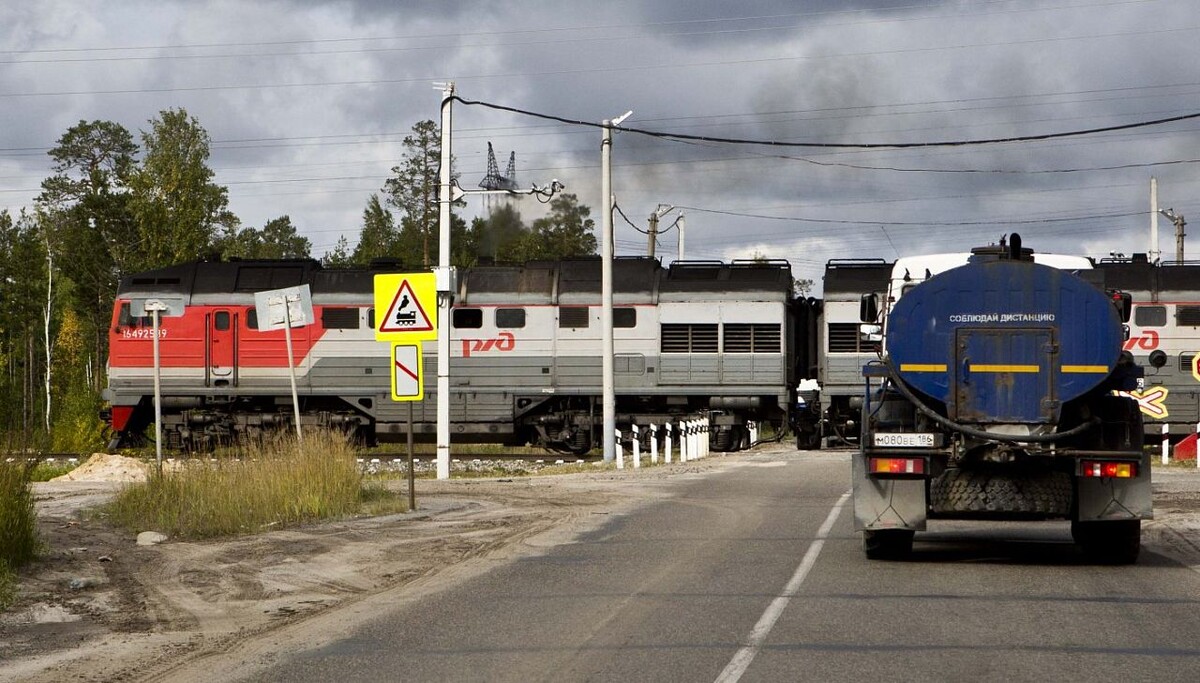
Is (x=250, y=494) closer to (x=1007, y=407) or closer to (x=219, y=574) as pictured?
(x=219, y=574)

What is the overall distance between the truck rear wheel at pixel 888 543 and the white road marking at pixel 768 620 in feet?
1.74

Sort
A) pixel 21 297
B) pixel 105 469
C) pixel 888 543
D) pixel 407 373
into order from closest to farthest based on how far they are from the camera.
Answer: pixel 888 543 → pixel 407 373 → pixel 105 469 → pixel 21 297

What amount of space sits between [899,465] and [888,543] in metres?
0.96

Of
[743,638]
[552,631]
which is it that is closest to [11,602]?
[552,631]

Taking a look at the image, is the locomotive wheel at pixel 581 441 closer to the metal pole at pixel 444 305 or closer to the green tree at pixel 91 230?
the metal pole at pixel 444 305

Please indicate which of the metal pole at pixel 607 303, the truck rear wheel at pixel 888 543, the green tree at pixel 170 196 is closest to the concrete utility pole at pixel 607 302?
the metal pole at pixel 607 303

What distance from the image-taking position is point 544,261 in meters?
34.8

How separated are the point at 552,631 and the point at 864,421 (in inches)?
177

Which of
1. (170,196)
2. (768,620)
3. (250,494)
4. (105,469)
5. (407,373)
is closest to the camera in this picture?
(768,620)

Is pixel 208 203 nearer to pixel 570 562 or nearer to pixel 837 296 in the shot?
pixel 837 296

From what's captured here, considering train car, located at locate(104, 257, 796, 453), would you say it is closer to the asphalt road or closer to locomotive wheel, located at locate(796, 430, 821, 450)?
locomotive wheel, located at locate(796, 430, 821, 450)

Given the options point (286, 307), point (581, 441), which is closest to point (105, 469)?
point (286, 307)

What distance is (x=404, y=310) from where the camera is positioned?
1845 cm

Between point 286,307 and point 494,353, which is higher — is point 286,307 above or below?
above
